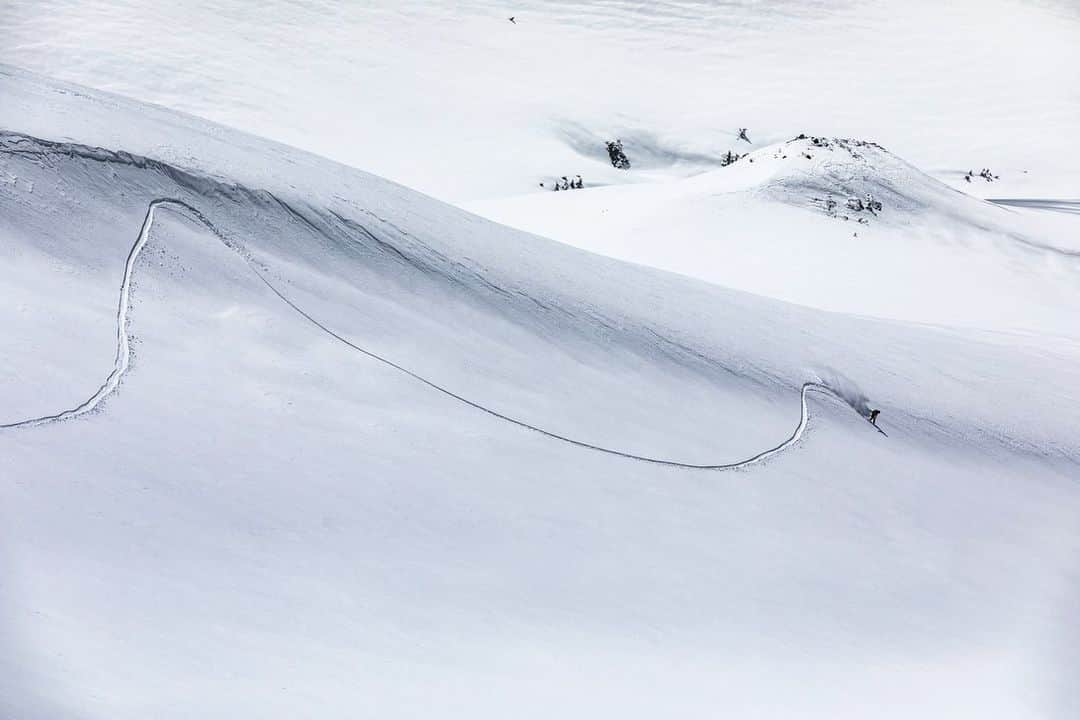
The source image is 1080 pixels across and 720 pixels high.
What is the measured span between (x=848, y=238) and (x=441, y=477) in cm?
868

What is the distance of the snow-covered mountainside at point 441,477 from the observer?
4633 millimetres

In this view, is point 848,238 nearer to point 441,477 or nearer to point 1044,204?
point 1044,204

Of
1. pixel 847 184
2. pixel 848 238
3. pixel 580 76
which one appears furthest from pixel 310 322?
pixel 580 76

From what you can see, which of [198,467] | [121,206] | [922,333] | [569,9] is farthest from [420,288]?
[569,9]

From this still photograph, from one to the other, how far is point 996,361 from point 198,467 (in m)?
7.02

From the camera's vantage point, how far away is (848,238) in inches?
526

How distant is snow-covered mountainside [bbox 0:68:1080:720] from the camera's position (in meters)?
4.63

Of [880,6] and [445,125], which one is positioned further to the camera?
[880,6]

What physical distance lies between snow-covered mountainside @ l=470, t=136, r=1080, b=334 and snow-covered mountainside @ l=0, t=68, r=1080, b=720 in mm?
2918

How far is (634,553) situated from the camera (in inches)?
237

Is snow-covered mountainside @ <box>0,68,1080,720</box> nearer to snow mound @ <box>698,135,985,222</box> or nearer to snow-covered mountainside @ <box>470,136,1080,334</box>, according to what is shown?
snow-covered mountainside @ <box>470,136,1080,334</box>

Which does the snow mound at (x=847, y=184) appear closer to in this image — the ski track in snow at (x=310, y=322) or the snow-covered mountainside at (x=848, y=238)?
the snow-covered mountainside at (x=848, y=238)

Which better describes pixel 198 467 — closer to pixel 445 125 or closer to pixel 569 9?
pixel 445 125

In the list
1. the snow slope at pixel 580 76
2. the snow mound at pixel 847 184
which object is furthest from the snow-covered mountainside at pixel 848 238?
the snow slope at pixel 580 76
